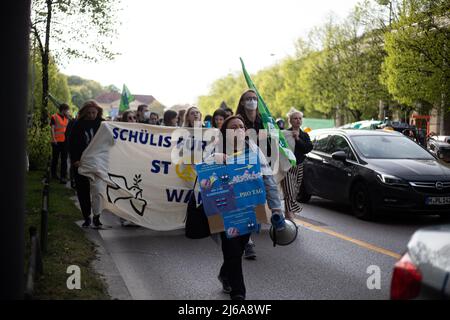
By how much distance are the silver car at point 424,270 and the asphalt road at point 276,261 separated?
273cm

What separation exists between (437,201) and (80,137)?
18.5 ft

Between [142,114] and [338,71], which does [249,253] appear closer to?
[142,114]

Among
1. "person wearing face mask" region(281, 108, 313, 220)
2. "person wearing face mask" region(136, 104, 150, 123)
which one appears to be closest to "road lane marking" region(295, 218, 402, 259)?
"person wearing face mask" region(281, 108, 313, 220)

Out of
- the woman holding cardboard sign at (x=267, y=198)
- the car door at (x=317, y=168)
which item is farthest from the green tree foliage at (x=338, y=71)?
the woman holding cardboard sign at (x=267, y=198)

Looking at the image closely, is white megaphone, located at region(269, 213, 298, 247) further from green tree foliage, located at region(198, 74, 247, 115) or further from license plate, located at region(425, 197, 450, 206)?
green tree foliage, located at region(198, 74, 247, 115)

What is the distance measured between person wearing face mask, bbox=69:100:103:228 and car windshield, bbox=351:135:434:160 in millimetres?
4728

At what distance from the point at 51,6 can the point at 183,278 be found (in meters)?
15.0

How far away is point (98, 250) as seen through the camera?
7.56m

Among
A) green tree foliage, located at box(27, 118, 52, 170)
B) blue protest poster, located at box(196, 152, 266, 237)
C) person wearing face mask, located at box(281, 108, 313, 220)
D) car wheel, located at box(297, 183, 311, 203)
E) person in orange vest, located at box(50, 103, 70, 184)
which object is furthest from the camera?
green tree foliage, located at box(27, 118, 52, 170)

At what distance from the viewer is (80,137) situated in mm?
9656

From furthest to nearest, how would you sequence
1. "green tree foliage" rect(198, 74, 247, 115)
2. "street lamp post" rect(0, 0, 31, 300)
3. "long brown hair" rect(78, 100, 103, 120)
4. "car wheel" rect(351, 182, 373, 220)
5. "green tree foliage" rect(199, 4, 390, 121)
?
"green tree foliage" rect(198, 74, 247, 115) → "green tree foliage" rect(199, 4, 390, 121) → "car wheel" rect(351, 182, 373, 220) → "long brown hair" rect(78, 100, 103, 120) → "street lamp post" rect(0, 0, 31, 300)

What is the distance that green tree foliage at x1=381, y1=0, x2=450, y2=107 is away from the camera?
1139 inches
